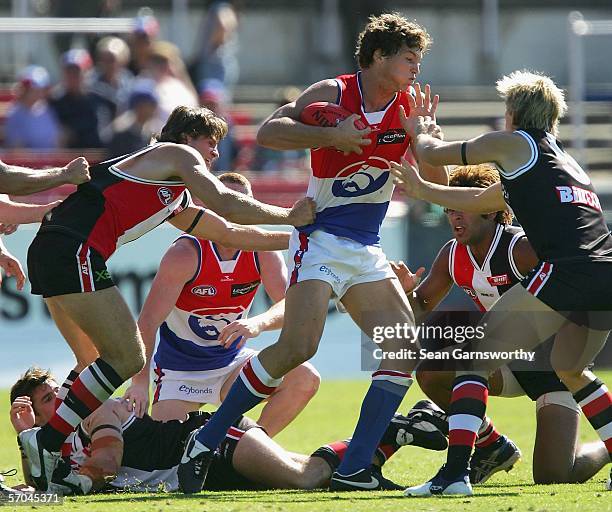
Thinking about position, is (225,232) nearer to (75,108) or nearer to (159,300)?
(159,300)

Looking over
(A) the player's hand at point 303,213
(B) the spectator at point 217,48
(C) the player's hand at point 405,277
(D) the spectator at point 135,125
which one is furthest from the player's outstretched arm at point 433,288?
(B) the spectator at point 217,48

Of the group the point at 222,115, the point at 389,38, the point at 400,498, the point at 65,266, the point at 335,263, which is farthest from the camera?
the point at 222,115

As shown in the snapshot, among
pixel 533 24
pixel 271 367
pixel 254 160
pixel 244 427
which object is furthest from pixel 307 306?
pixel 533 24

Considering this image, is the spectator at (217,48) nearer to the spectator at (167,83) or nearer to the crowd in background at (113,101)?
the crowd in background at (113,101)

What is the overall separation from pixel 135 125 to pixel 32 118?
1.21 m

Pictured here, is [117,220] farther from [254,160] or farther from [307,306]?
[254,160]

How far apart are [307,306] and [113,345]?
1014 mm

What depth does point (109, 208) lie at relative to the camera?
670cm

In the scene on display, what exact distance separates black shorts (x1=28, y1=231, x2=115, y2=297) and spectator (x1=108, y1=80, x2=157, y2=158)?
7.28 meters

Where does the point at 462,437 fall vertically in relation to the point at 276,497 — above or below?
above

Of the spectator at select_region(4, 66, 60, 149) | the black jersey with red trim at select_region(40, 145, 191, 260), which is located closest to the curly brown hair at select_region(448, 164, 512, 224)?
the black jersey with red trim at select_region(40, 145, 191, 260)

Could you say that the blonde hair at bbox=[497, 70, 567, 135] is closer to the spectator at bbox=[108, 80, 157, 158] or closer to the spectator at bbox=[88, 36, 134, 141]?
the spectator at bbox=[108, 80, 157, 158]

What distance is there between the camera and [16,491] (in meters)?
6.32

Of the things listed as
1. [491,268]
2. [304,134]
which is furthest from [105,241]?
[491,268]
